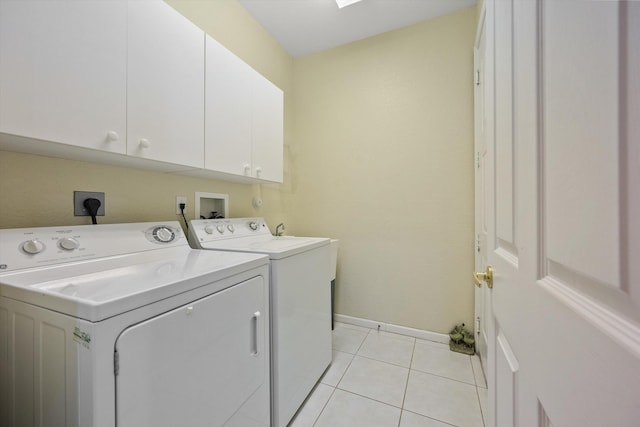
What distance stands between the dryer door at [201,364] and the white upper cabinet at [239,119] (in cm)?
83

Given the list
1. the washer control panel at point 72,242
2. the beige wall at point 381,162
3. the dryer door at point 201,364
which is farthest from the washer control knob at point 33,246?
the beige wall at point 381,162

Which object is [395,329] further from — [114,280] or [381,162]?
[114,280]

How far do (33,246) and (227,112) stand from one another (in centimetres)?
106

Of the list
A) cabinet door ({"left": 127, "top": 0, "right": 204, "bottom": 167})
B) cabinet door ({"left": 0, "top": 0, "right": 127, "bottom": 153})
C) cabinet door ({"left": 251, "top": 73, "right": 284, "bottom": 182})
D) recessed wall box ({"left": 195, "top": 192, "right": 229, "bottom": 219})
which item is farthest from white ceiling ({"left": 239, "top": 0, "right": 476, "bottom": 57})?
recessed wall box ({"left": 195, "top": 192, "right": 229, "bottom": 219})

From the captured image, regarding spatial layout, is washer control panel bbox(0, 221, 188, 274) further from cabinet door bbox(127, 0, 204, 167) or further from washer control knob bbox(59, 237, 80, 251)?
cabinet door bbox(127, 0, 204, 167)

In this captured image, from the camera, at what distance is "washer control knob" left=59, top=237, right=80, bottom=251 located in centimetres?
95

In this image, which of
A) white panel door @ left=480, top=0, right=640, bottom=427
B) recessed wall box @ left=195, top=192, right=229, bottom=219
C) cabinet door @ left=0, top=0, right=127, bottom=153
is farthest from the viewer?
recessed wall box @ left=195, top=192, right=229, bottom=219

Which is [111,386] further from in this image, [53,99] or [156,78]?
[156,78]

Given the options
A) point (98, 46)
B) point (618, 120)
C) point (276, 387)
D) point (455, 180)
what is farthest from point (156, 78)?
point (455, 180)

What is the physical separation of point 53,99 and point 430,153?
2276mm

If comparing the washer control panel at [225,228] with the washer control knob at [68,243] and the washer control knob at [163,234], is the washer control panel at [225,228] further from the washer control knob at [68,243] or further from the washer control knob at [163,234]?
the washer control knob at [68,243]

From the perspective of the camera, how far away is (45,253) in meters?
0.90

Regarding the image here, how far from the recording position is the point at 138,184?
134 centimetres

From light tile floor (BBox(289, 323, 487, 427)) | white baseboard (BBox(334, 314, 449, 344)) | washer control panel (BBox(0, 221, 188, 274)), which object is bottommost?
light tile floor (BBox(289, 323, 487, 427))
